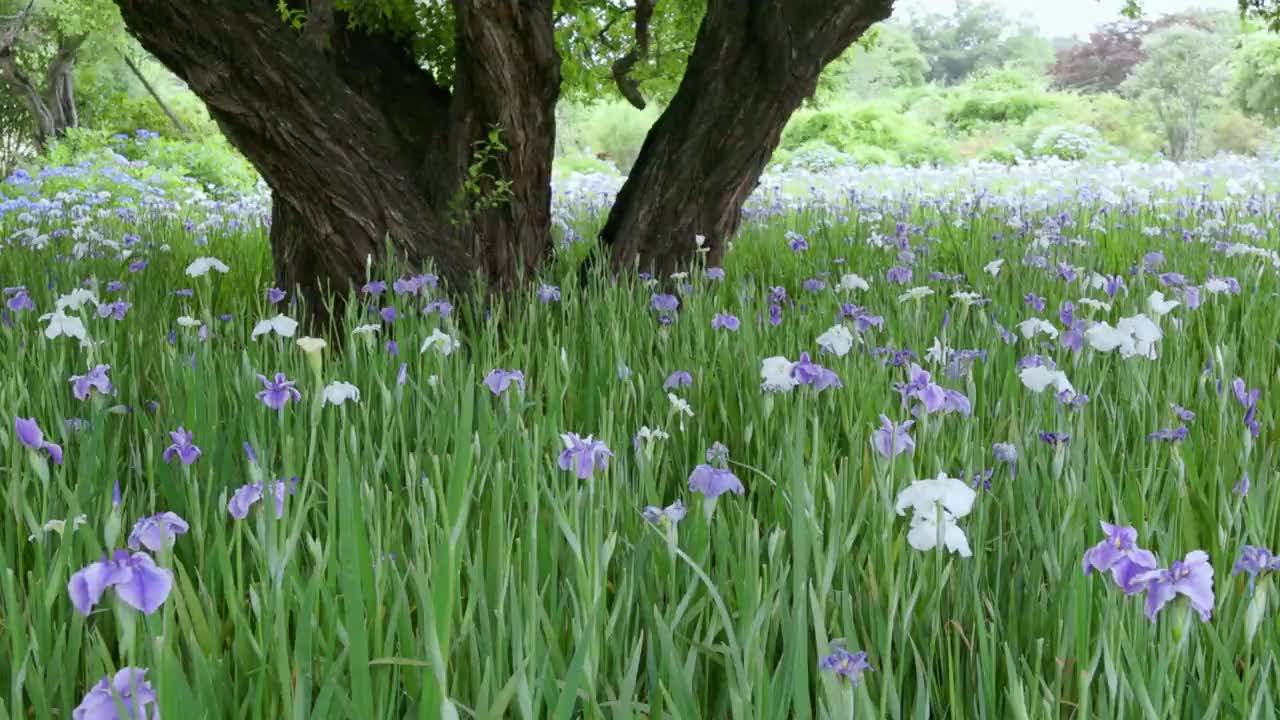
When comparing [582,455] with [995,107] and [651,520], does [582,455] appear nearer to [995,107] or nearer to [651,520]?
[651,520]

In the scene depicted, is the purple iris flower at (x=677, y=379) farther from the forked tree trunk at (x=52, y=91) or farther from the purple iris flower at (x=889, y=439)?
the forked tree trunk at (x=52, y=91)

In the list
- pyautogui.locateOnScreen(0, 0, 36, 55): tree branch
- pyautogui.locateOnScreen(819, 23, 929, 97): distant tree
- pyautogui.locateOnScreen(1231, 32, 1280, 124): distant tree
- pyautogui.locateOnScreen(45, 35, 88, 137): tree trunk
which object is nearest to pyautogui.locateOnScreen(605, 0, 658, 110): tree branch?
pyautogui.locateOnScreen(0, 0, 36, 55): tree branch

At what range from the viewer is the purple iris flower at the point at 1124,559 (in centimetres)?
101

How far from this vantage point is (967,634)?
1.31 metres

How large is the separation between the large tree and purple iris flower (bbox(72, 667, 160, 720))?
7.46ft

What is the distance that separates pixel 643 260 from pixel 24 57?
854 inches

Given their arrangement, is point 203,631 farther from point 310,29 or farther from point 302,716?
point 310,29

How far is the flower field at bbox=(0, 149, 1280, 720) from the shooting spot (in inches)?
39.7

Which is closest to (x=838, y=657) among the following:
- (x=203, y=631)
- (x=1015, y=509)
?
(x=203, y=631)

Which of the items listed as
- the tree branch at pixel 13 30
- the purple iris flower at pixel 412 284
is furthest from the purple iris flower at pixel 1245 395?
the tree branch at pixel 13 30

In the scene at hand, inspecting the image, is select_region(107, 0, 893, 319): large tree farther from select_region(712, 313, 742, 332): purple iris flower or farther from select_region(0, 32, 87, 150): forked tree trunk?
select_region(0, 32, 87, 150): forked tree trunk

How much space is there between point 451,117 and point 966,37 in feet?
193

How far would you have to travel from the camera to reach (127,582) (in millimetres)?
919

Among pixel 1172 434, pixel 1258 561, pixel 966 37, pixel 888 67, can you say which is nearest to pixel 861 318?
pixel 1172 434
